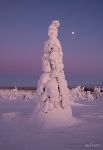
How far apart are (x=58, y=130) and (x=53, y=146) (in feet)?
15.0

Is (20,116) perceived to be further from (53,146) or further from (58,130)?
(53,146)

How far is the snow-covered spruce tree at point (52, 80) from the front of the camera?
22.9 metres

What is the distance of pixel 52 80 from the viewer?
77.3ft

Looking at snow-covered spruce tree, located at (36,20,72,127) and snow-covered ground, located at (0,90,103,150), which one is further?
snow-covered spruce tree, located at (36,20,72,127)

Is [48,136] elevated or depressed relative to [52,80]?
depressed

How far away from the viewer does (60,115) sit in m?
22.9

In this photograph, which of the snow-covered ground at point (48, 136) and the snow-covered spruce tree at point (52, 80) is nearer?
the snow-covered ground at point (48, 136)

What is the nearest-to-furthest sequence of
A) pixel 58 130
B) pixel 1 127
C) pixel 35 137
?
pixel 35 137 < pixel 58 130 < pixel 1 127

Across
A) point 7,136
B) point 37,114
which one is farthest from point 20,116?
point 7,136

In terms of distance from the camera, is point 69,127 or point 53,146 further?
point 69,127

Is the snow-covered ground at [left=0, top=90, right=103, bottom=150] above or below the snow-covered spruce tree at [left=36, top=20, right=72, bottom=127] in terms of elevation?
below

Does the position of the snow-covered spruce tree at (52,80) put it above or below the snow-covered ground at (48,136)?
above

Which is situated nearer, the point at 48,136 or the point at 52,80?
the point at 48,136

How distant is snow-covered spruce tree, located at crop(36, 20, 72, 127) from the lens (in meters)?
22.9
